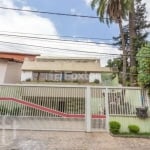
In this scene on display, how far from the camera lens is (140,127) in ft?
41.3

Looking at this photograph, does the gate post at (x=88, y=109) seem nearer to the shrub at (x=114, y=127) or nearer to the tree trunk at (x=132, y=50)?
the shrub at (x=114, y=127)

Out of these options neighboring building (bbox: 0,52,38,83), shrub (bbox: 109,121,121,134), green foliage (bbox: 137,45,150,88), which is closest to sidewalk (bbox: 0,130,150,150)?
shrub (bbox: 109,121,121,134)

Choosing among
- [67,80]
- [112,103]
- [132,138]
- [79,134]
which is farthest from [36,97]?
[67,80]

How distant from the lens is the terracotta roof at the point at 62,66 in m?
24.9

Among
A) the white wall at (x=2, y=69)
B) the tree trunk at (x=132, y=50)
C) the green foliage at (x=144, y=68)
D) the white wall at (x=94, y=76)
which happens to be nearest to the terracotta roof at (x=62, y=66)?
the white wall at (x=94, y=76)

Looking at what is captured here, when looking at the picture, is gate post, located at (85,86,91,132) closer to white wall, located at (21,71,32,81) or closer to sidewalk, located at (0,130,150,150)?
sidewalk, located at (0,130,150,150)

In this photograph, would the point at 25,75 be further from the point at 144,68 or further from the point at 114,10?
the point at 144,68

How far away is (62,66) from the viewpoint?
25.6 meters

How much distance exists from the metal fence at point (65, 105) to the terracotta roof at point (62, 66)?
37.8 feet

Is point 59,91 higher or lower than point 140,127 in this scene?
higher

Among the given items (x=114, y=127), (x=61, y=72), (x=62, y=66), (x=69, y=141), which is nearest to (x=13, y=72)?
(x=61, y=72)

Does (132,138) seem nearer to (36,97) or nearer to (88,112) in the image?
(88,112)

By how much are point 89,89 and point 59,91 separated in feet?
5.14

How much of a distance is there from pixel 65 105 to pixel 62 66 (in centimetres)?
1299
